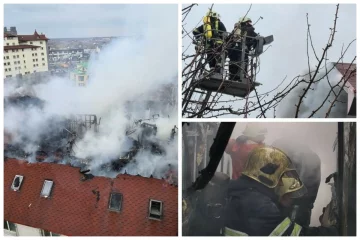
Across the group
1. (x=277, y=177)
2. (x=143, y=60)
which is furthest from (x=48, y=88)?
(x=277, y=177)

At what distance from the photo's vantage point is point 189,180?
2.97m

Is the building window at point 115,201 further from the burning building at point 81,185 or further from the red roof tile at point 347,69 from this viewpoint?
the red roof tile at point 347,69

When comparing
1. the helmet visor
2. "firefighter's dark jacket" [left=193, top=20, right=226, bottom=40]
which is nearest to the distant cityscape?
"firefighter's dark jacket" [left=193, top=20, right=226, bottom=40]

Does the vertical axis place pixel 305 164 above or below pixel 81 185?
above

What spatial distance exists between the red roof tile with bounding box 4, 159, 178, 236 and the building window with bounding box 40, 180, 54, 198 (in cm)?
3

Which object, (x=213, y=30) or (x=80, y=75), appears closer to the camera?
(x=213, y=30)

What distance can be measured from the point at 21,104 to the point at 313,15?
2027 millimetres

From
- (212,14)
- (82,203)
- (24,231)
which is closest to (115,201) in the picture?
(82,203)

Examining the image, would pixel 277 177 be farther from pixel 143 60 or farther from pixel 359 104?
pixel 143 60

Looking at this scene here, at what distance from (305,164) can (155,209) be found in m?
1.07

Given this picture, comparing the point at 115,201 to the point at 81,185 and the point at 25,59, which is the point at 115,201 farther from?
the point at 25,59

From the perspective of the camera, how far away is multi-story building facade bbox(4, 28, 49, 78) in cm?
293

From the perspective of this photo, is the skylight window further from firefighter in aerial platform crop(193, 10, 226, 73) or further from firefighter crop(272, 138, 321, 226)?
firefighter crop(272, 138, 321, 226)

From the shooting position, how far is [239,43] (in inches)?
113
